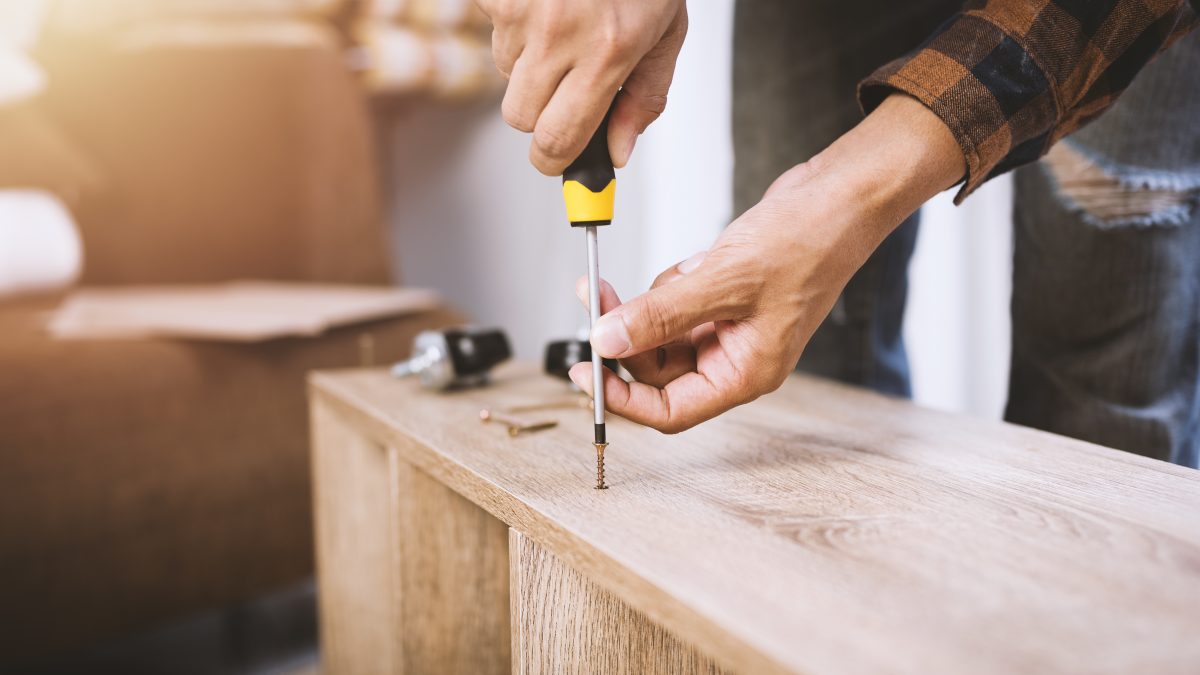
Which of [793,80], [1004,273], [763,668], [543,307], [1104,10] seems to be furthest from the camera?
[543,307]

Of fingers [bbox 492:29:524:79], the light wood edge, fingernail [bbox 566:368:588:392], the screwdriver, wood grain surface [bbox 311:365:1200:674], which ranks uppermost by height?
fingers [bbox 492:29:524:79]

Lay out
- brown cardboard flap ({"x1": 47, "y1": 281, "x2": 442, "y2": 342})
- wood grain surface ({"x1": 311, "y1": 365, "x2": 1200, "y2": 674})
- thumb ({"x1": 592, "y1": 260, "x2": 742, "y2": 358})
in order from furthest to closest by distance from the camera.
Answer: brown cardboard flap ({"x1": 47, "y1": 281, "x2": 442, "y2": 342}) < thumb ({"x1": 592, "y1": 260, "x2": 742, "y2": 358}) < wood grain surface ({"x1": 311, "y1": 365, "x2": 1200, "y2": 674})

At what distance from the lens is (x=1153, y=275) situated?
0.85 metres

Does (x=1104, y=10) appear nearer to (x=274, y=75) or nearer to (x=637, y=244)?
(x=637, y=244)

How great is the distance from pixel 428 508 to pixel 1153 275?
2.44 feet

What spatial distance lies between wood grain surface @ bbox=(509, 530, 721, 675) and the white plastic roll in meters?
1.12

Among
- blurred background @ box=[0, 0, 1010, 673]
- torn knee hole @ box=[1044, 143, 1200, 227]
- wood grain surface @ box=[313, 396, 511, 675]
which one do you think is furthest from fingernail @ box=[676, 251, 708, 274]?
blurred background @ box=[0, 0, 1010, 673]

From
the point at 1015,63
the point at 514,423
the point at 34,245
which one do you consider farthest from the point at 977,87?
the point at 34,245

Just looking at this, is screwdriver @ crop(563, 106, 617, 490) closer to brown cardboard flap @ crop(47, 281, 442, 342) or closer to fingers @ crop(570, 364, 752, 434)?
fingers @ crop(570, 364, 752, 434)

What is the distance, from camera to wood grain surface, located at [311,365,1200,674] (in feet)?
1.06

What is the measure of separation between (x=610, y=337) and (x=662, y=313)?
0.03 m

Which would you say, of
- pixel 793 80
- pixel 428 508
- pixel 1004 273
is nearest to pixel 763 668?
pixel 428 508

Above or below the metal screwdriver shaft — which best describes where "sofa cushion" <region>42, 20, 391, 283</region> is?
above

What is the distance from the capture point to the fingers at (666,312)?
490 millimetres
